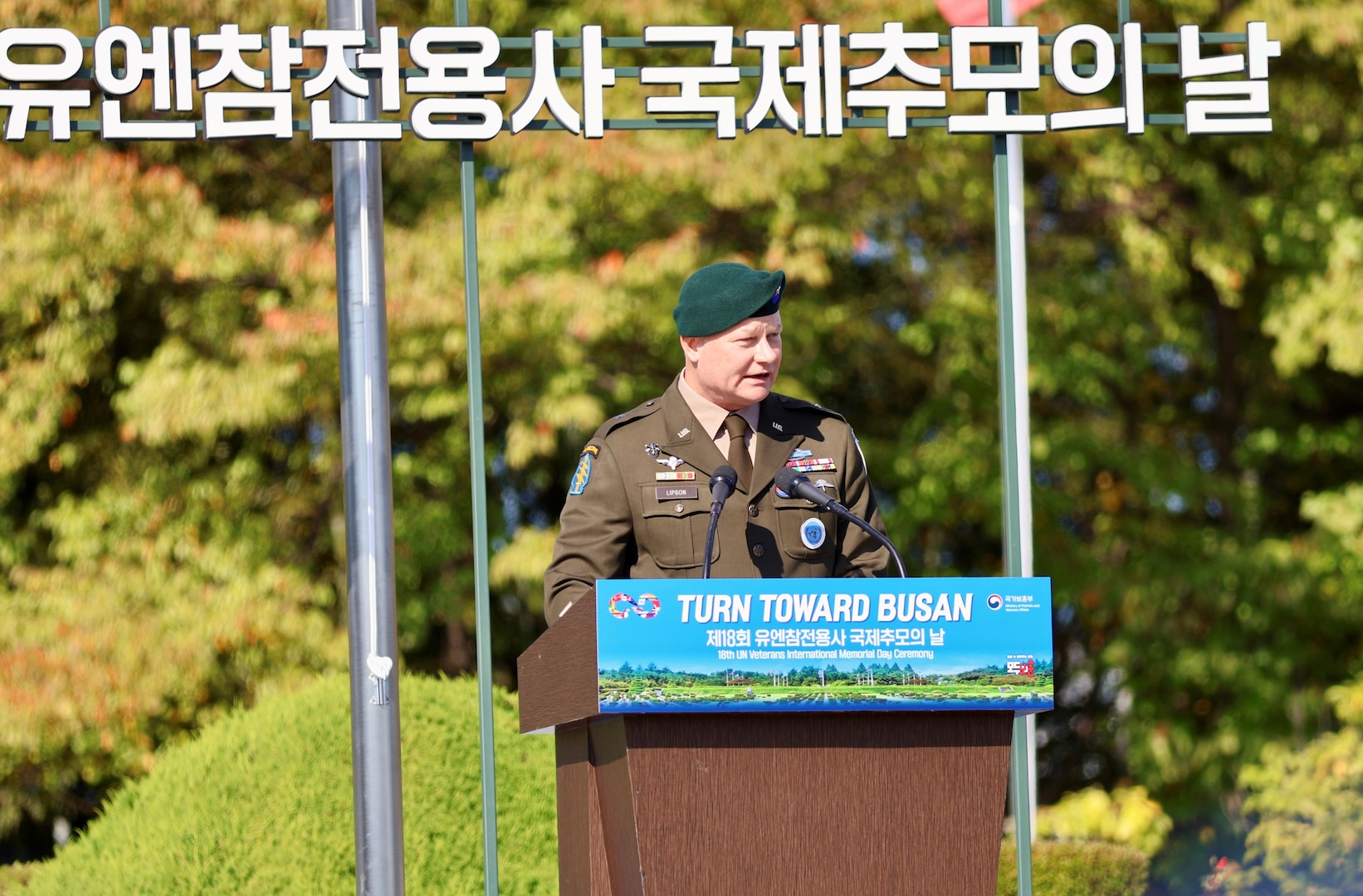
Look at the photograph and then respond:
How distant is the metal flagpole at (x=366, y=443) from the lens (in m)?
5.61

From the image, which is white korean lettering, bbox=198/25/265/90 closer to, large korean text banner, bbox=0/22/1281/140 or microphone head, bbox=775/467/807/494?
large korean text banner, bbox=0/22/1281/140

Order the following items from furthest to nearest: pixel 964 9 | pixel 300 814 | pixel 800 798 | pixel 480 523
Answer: pixel 964 9, pixel 300 814, pixel 480 523, pixel 800 798


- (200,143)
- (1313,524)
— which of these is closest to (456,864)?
(200,143)

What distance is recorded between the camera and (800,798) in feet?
9.38

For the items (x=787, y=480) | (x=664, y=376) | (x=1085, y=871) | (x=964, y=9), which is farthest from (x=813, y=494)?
(x=664, y=376)

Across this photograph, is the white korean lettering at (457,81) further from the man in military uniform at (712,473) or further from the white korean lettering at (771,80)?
the man in military uniform at (712,473)

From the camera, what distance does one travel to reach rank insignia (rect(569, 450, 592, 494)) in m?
3.62

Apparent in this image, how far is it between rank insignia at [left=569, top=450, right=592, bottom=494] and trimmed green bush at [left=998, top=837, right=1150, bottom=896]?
393 cm

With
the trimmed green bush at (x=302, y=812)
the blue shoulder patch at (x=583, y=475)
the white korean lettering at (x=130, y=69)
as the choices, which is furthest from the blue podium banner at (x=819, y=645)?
the white korean lettering at (x=130, y=69)

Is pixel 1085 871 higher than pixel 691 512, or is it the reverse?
pixel 691 512

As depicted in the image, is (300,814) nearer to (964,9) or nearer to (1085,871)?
(1085,871)

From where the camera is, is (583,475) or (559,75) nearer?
(583,475)

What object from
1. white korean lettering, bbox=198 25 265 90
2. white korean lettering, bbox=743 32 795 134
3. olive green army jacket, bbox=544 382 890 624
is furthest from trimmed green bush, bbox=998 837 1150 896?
white korean lettering, bbox=198 25 265 90

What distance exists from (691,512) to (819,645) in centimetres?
83
